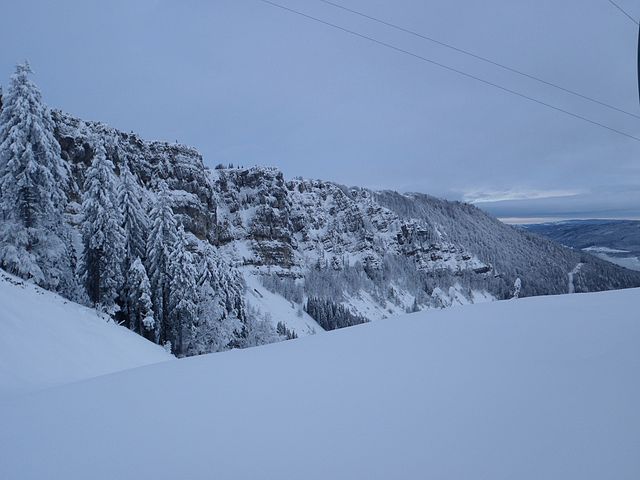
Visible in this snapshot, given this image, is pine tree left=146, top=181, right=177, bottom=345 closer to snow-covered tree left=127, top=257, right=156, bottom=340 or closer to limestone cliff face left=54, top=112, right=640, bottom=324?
snow-covered tree left=127, top=257, right=156, bottom=340

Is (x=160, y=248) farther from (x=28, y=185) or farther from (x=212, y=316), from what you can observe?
(x=28, y=185)

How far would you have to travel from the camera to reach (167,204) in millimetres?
23578

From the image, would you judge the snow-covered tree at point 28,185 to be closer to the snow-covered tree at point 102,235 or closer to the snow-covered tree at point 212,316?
the snow-covered tree at point 102,235

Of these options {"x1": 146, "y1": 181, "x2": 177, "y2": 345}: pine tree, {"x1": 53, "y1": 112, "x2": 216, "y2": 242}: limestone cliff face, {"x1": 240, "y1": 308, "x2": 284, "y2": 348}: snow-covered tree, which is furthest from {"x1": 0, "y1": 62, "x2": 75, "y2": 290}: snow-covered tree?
{"x1": 53, "y1": 112, "x2": 216, "y2": 242}: limestone cliff face

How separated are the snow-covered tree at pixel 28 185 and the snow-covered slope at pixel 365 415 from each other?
17.1m

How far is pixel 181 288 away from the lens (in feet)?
77.3

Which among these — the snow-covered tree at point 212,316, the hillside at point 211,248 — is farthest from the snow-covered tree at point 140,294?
the snow-covered tree at point 212,316

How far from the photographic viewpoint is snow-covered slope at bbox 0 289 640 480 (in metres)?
2.09

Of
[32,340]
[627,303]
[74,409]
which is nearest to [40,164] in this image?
[32,340]

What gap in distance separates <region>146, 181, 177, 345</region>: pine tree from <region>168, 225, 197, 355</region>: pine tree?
50 cm

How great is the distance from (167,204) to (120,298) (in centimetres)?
695

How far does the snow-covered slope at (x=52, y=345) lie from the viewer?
5.85 meters

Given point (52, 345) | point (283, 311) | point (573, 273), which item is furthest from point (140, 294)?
point (573, 273)

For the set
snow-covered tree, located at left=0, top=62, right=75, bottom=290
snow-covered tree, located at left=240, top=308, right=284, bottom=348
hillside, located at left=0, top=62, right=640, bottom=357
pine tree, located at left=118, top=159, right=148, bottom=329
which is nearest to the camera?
snow-covered tree, located at left=0, top=62, right=75, bottom=290
